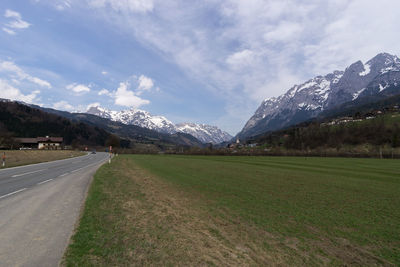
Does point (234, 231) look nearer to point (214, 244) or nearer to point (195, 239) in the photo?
point (214, 244)

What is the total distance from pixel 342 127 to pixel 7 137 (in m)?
195

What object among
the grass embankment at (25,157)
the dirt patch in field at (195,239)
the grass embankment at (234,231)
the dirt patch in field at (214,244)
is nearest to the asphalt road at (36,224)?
the grass embankment at (234,231)

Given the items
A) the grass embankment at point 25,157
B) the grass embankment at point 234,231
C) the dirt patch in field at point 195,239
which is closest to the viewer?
the dirt patch in field at point 195,239

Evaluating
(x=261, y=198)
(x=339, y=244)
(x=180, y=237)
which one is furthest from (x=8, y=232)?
(x=261, y=198)

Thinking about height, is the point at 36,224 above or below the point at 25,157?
below

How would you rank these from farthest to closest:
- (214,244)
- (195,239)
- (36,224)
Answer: (36,224), (195,239), (214,244)

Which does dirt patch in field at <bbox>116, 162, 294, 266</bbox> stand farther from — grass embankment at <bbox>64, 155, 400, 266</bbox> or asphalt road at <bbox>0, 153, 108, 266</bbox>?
asphalt road at <bbox>0, 153, 108, 266</bbox>

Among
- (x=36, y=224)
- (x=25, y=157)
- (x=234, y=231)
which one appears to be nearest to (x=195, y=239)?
(x=234, y=231)

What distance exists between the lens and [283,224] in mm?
9094

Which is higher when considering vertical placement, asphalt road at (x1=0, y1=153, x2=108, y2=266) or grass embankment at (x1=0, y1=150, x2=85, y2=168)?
grass embankment at (x1=0, y1=150, x2=85, y2=168)

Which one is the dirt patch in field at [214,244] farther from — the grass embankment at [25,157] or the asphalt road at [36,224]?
the grass embankment at [25,157]

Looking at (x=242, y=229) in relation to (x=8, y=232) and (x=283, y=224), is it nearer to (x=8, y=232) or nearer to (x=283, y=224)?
(x=283, y=224)

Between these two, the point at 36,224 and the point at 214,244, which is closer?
the point at 214,244

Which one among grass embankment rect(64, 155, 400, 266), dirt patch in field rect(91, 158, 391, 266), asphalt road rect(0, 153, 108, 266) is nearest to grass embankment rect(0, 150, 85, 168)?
asphalt road rect(0, 153, 108, 266)
